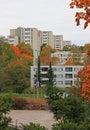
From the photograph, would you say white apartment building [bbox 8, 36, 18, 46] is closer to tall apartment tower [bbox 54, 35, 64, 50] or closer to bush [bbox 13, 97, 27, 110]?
tall apartment tower [bbox 54, 35, 64, 50]

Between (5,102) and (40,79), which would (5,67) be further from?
(5,102)

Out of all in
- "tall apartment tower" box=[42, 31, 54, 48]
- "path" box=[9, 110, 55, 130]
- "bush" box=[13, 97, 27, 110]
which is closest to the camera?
"path" box=[9, 110, 55, 130]

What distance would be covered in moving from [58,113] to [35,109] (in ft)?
93.7

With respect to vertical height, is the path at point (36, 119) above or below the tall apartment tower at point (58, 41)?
above

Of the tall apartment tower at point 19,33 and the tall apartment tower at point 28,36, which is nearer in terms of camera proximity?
the tall apartment tower at point 28,36

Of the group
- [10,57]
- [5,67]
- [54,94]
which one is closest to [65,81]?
[10,57]

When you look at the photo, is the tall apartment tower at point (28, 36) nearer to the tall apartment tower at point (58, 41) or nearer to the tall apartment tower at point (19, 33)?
the tall apartment tower at point (19, 33)

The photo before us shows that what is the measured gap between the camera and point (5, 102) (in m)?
11.4

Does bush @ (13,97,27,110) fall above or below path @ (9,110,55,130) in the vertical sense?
below

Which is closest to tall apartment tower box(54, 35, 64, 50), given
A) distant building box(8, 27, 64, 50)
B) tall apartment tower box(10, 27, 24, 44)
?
distant building box(8, 27, 64, 50)

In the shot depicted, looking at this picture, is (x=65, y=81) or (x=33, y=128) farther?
(x=65, y=81)

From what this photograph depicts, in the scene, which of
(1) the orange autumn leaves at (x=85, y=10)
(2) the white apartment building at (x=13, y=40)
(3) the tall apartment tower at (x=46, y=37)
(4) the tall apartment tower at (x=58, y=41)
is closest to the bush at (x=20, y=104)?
(1) the orange autumn leaves at (x=85, y=10)

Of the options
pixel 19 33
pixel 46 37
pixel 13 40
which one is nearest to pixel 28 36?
pixel 13 40

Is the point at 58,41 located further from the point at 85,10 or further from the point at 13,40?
the point at 85,10
